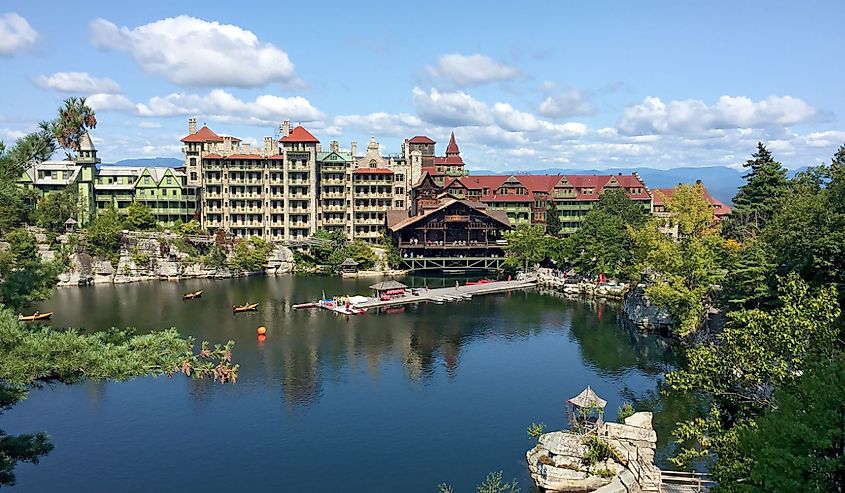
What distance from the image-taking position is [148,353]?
18016 mm

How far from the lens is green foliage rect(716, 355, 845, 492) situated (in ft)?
47.8

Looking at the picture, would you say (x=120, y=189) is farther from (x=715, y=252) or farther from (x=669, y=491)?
(x=669, y=491)

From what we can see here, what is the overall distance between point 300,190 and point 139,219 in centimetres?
2061

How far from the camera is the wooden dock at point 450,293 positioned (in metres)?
66.7

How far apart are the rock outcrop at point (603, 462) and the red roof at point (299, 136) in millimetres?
68821

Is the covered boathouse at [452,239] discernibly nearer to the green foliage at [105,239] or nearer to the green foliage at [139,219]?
the green foliage at [139,219]

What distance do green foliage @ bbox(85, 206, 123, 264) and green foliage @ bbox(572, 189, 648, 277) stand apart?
52653 mm

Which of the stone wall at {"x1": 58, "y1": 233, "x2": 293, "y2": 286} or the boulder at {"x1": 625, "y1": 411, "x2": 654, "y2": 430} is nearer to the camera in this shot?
the boulder at {"x1": 625, "y1": 411, "x2": 654, "y2": 430}

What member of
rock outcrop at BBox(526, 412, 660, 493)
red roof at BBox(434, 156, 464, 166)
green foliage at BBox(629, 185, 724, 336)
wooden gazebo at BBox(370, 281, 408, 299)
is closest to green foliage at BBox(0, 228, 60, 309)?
rock outcrop at BBox(526, 412, 660, 493)

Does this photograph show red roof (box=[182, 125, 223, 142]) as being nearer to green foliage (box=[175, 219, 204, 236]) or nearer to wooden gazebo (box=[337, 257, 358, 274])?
green foliage (box=[175, 219, 204, 236])

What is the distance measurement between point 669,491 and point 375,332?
3236 centimetres

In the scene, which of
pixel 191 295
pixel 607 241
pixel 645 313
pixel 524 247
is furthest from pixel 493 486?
pixel 524 247

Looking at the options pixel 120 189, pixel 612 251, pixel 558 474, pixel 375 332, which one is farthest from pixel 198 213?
pixel 558 474


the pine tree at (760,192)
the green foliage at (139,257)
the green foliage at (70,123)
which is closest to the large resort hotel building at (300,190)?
the green foliage at (139,257)
